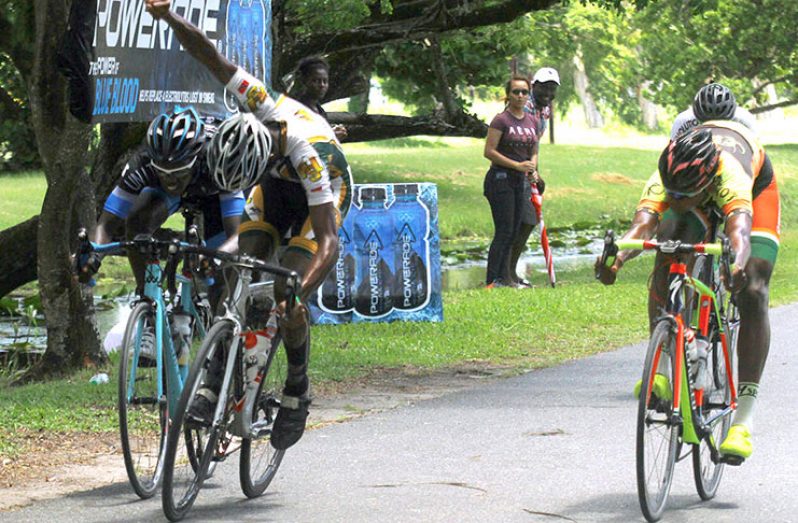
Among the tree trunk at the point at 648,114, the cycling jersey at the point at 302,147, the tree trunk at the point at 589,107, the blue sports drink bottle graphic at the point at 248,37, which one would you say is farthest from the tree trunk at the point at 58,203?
the tree trunk at the point at 648,114

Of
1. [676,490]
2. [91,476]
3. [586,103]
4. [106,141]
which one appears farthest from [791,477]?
[586,103]

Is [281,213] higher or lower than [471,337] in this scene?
higher

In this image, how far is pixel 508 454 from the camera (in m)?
7.83

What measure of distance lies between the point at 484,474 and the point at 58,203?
4.77 meters

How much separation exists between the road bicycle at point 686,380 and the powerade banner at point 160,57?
523 cm

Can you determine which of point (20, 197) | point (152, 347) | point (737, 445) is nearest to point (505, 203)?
point (737, 445)

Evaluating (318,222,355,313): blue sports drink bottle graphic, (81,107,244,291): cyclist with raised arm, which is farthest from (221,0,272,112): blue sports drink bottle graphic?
(81,107,244,291): cyclist with raised arm

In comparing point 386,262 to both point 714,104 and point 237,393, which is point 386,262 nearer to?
point 714,104

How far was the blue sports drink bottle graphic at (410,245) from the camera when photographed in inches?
514

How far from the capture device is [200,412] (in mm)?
6219

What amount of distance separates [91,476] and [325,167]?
181cm

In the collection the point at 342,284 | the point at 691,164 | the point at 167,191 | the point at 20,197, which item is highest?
the point at 691,164

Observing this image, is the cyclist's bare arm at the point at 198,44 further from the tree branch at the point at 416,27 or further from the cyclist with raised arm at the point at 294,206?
the tree branch at the point at 416,27

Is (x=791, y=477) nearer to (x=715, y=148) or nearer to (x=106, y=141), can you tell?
(x=715, y=148)
